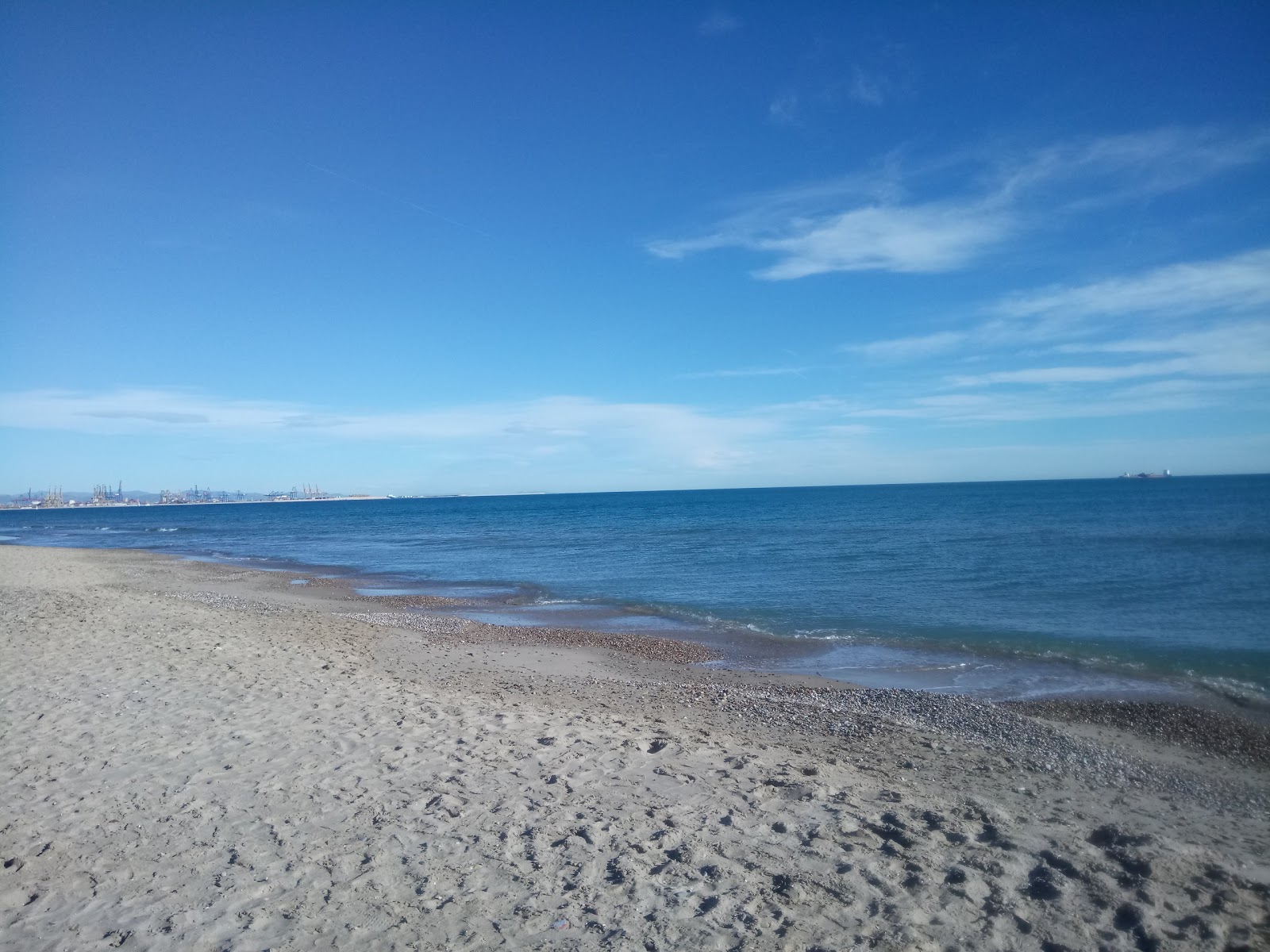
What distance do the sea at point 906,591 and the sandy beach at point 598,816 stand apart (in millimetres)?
2952

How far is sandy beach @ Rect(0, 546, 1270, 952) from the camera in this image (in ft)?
15.6

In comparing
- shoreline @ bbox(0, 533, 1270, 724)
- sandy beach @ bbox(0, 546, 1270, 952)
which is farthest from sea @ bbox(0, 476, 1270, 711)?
sandy beach @ bbox(0, 546, 1270, 952)

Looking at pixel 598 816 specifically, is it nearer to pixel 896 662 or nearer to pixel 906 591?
pixel 896 662

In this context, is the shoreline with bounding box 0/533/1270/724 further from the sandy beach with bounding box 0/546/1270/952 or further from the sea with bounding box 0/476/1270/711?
the sandy beach with bounding box 0/546/1270/952

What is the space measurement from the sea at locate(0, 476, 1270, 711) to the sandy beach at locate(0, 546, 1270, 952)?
116 inches

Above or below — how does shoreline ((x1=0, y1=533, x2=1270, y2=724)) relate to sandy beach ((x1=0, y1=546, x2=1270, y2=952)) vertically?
below

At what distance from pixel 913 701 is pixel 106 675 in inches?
447

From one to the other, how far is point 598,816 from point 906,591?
729 inches

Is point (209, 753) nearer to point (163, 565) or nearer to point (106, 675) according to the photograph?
point (106, 675)

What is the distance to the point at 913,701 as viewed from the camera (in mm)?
10961

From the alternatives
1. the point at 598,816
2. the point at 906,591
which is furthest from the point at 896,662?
the point at 598,816

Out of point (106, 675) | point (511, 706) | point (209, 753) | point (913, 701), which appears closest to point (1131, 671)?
point (913, 701)

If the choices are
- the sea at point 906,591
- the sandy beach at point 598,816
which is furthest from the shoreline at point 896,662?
the sandy beach at point 598,816

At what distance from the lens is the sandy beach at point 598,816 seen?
15.6 ft
